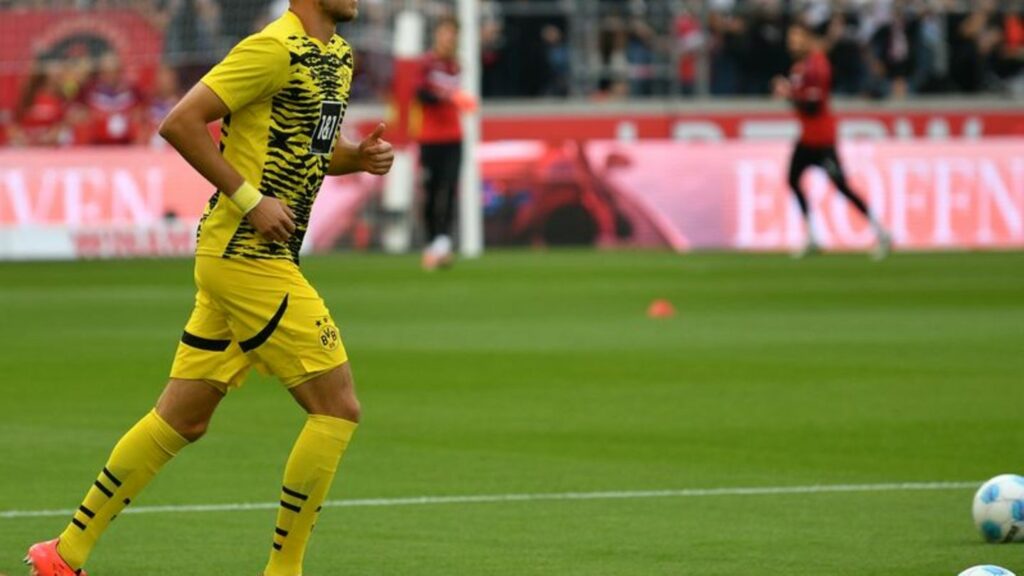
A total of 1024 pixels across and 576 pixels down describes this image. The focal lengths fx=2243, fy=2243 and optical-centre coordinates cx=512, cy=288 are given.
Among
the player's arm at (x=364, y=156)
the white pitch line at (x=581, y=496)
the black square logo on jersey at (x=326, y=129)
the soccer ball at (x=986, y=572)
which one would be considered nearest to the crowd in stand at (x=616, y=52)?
the white pitch line at (x=581, y=496)

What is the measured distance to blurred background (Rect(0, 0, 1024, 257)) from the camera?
29.1 m

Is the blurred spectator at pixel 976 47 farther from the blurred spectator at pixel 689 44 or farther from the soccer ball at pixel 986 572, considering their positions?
the soccer ball at pixel 986 572

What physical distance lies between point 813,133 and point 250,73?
20076 mm

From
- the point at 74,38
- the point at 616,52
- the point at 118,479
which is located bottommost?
the point at 616,52

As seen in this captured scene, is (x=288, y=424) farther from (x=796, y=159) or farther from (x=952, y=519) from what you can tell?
(x=796, y=159)

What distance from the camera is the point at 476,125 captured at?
3031cm

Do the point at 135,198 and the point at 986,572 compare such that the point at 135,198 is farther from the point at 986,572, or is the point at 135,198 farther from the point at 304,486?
the point at 986,572

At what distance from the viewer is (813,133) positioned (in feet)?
86.5

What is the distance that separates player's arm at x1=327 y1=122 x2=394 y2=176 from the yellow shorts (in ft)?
2.07

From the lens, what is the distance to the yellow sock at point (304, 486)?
697 cm

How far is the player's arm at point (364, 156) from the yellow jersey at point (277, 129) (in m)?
0.39

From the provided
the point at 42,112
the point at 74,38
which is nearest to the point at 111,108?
the point at 42,112

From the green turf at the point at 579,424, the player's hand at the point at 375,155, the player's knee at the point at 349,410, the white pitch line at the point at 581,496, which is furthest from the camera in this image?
the white pitch line at the point at 581,496

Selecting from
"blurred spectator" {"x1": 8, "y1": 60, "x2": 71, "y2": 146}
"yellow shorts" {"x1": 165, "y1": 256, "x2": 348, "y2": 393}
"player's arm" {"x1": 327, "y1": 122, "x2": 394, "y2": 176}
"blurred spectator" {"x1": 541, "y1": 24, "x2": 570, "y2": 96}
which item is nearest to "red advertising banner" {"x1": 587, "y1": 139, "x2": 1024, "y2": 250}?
"blurred spectator" {"x1": 541, "y1": 24, "x2": 570, "y2": 96}
